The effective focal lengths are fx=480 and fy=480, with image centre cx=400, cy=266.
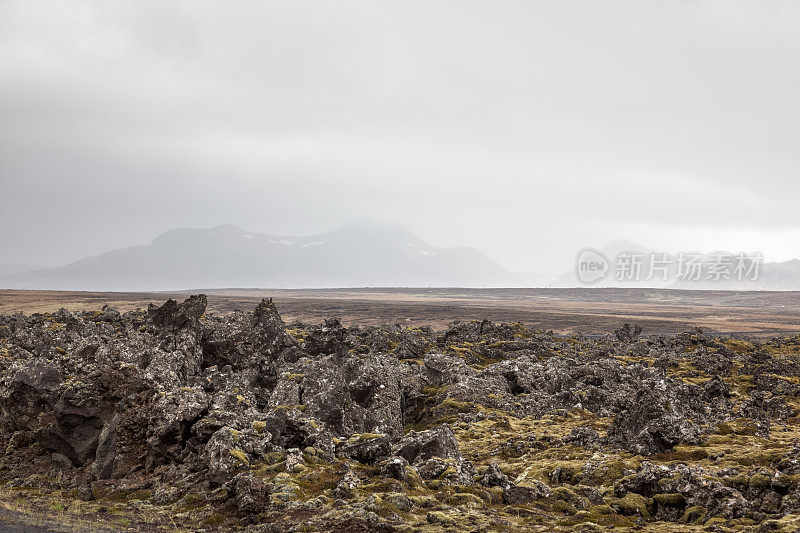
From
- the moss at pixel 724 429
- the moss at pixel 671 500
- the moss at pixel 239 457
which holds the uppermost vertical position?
the moss at pixel 239 457

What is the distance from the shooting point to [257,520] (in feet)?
55.3

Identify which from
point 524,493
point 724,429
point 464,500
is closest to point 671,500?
point 524,493

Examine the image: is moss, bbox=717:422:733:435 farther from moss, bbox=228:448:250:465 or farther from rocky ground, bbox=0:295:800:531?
moss, bbox=228:448:250:465

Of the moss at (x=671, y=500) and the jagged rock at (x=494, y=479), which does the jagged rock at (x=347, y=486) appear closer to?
the jagged rock at (x=494, y=479)

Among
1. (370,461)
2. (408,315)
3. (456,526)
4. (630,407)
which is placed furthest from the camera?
(408,315)

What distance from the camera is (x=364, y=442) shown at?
22.5 meters

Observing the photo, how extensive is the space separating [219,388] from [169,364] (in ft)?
14.2

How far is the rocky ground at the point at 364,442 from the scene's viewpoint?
16.9 metres

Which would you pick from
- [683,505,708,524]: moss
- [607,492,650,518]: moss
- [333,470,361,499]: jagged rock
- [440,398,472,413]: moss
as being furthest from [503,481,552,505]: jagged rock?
[440,398,472,413]: moss

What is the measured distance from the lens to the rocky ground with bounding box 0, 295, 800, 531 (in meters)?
16.9

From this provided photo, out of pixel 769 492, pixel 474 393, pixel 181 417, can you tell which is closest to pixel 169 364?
pixel 181 417

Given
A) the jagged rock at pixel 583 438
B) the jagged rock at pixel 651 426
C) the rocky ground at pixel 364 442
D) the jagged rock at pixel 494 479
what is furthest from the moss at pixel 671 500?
the jagged rock at pixel 583 438

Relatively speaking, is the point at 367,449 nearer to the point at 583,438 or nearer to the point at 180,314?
the point at 583,438

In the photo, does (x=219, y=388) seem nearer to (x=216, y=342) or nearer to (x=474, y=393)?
(x=216, y=342)
